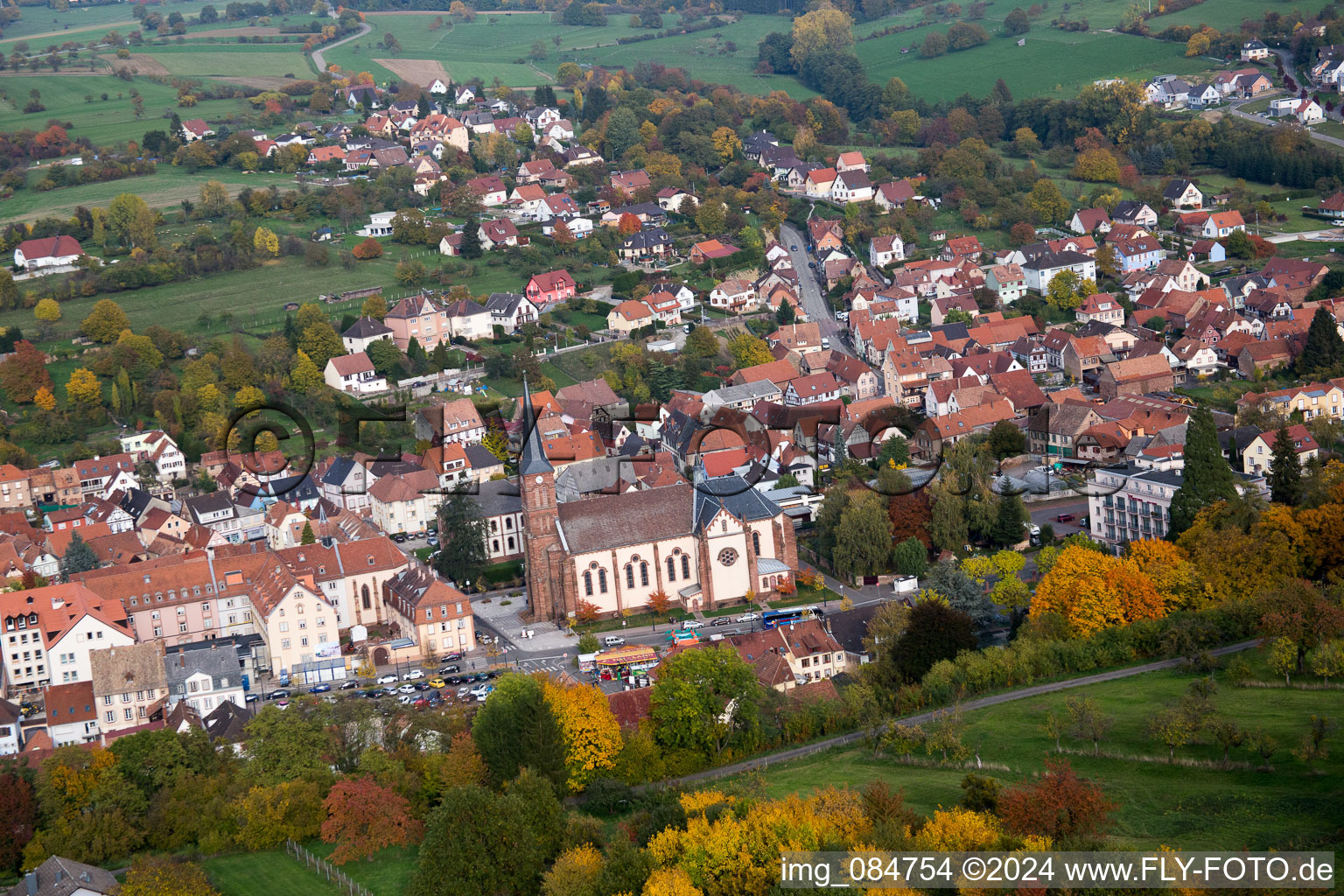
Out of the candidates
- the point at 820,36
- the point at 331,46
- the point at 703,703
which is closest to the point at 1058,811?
the point at 703,703


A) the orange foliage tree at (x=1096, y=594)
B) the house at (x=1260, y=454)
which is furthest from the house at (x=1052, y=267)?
the orange foliage tree at (x=1096, y=594)

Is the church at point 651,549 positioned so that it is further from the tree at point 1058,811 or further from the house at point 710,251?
the house at point 710,251

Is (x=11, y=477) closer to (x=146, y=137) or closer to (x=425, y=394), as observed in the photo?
(x=425, y=394)

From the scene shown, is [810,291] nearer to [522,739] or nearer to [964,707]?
[964,707]

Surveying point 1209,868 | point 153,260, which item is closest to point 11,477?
point 153,260

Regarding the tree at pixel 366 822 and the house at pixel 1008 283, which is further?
the house at pixel 1008 283

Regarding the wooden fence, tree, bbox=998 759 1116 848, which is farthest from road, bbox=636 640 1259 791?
tree, bbox=998 759 1116 848
